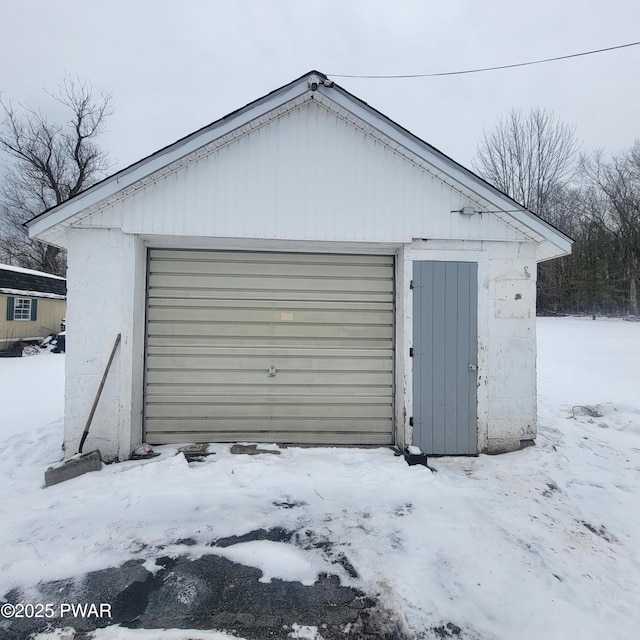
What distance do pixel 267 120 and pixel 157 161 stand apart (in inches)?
58.1

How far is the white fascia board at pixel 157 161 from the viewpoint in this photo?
4.23 meters

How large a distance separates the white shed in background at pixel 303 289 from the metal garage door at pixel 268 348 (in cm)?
2

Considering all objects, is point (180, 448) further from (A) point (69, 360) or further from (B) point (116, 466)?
(A) point (69, 360)

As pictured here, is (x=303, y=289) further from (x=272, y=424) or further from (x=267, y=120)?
(x=267, y=120)

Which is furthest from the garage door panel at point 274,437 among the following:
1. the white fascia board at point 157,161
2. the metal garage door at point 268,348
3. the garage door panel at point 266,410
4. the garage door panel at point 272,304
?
the white fascia board at point 157,161

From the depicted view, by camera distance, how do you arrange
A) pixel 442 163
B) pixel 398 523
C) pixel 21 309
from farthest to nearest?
pixel 21 309
pixel 442 163
pixel 398 523

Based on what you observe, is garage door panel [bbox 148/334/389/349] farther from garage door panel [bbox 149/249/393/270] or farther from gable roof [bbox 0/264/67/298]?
gable roof [bbox 0/264/67/298]

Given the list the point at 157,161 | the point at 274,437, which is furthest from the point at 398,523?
the point at 157,161

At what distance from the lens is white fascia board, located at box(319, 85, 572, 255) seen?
4.50 meters

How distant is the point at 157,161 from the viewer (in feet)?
14.1

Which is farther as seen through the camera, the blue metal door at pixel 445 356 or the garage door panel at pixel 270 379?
the garage door panel at pixel 270 379

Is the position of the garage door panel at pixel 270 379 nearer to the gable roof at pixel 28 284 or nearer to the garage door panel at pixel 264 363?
the garage door panel at pixel 264 363

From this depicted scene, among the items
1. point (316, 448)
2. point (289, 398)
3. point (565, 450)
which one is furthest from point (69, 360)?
point (565, 450)

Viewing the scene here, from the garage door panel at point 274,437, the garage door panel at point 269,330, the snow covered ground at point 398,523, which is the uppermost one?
the garage door panel at point 269,330
